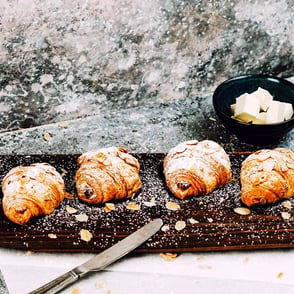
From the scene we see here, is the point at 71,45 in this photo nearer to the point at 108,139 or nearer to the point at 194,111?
the point at 108,139

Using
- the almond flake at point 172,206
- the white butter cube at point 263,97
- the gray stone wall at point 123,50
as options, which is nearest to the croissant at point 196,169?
the almond flake at point 172,206

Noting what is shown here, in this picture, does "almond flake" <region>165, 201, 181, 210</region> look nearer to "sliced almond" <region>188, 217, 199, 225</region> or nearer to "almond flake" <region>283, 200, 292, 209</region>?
"sliced almond" <region>188, 217, 199, 225</region>

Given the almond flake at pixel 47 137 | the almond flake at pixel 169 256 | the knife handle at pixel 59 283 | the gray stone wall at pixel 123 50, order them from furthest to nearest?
the almond flake at pixel 47 137, the gray stone wall at pixel 123 50, the almond flake at pixel 169 256, the knife handle at pixel 59 283

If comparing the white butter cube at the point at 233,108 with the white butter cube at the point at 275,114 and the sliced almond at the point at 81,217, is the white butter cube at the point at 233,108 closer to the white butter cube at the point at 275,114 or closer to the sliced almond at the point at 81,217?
the white butter cube at the point at 275,114

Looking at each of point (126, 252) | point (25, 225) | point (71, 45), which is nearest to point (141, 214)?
point (126, 252)

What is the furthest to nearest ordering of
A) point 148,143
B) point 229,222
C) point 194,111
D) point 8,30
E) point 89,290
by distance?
1. point 194,111
2. point 148,143
3. point 8,30
4. point 229,222
5. point 89,290

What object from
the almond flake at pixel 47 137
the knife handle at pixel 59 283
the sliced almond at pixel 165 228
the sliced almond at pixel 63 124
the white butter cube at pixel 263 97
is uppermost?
the white butter cube at pixel 263 97

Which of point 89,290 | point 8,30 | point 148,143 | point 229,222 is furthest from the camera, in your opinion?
point 148,143
